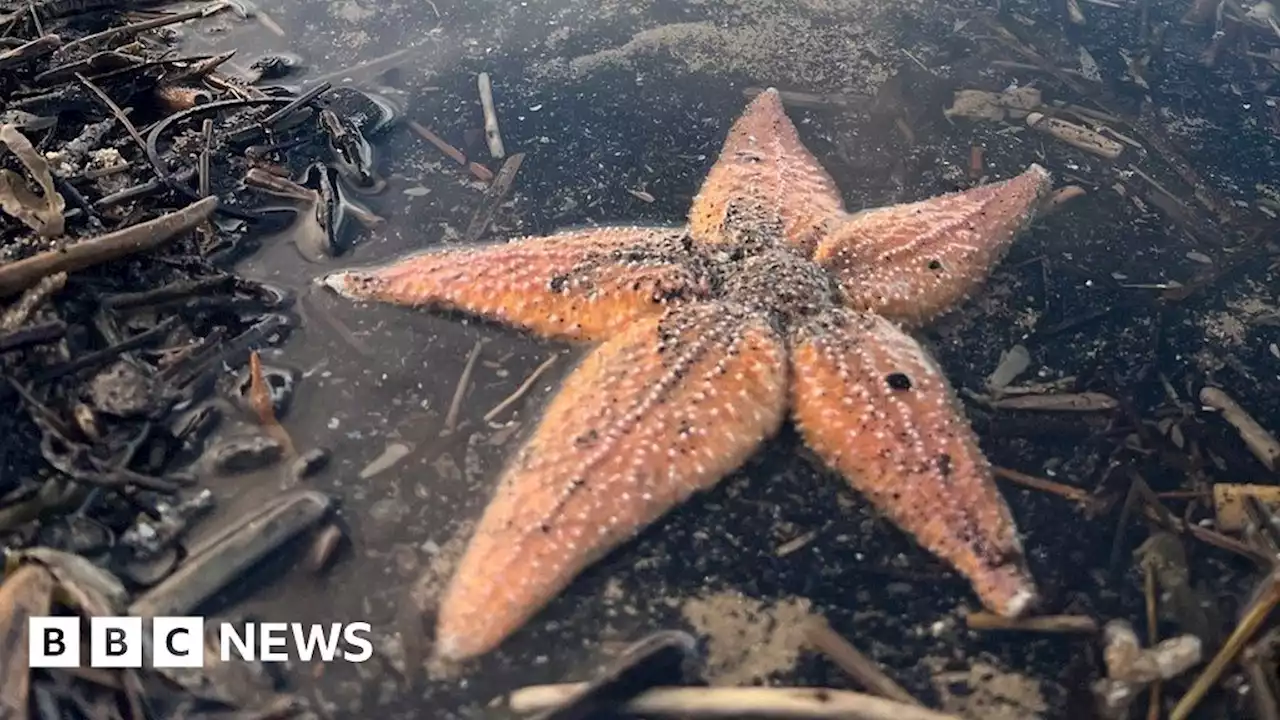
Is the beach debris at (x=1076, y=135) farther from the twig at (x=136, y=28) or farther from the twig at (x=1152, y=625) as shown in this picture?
the twig at (x=136, y=28)

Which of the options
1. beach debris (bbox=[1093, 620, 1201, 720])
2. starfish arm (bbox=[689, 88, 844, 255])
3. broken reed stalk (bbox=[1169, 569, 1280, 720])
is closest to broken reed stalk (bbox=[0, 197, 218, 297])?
starfish arm (bbox=[689, 88, 844, 255])

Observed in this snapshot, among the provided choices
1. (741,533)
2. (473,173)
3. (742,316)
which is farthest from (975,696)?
(473,173)

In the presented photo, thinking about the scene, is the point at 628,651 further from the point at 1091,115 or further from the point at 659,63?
the point at 1091,115

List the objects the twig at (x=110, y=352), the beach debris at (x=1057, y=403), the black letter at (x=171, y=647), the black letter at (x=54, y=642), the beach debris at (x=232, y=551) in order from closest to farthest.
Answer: the black letter at (x=54, y=642), the black letter at (x=171, y=647), the beach debris at (x=232, y=551), the twig at (x=110, y=352), the beach debris at (x=1057, y=403)

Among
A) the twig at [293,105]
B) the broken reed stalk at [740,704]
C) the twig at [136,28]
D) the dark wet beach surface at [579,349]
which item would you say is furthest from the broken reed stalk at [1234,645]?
the twig at [136,28]

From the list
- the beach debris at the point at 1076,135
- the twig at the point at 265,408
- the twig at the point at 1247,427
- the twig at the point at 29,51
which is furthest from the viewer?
the beach debris at the point at 1076,135

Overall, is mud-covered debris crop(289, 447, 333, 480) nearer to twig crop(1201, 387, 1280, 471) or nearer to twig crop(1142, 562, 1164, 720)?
twig crop(1142, 562, 1164, 720)
